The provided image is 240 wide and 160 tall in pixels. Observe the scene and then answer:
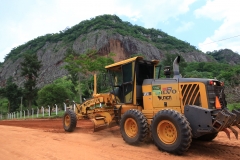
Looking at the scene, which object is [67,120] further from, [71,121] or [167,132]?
[167,132]

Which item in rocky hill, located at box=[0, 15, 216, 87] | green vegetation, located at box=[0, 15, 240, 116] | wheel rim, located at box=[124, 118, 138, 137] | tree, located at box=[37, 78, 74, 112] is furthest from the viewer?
rocky hill, located at box=[0, 15, 216, 87]

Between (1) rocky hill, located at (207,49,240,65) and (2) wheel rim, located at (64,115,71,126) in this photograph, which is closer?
(2) wheel rim, located at (64,115,71,126)

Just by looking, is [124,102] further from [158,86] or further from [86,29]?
[86,29]

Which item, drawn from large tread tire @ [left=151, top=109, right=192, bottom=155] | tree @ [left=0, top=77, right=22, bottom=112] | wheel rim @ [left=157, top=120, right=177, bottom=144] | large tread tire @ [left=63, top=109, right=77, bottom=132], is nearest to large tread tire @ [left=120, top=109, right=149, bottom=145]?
large tread tire @ [left=151, top=109, right=192, bottom=155]

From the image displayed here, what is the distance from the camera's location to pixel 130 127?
21.4 feet

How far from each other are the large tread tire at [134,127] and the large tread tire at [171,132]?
40 centimetres

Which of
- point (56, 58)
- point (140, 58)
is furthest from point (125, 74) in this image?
point (56, 58)

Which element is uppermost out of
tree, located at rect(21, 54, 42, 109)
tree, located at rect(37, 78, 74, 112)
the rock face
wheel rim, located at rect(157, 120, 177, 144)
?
the rock face

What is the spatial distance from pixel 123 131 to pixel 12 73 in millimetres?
94871

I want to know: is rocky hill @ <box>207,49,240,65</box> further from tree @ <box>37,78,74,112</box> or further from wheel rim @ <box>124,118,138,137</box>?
wheel rim @ <box>124,118,138,137</box>

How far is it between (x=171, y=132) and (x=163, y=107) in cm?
99

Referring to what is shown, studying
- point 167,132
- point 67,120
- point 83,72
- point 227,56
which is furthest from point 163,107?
point 227,56

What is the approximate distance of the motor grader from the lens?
201 inches

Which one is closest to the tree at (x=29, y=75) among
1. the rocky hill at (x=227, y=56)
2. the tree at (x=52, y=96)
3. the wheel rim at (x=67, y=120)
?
the tree at (x=52, y=96)
